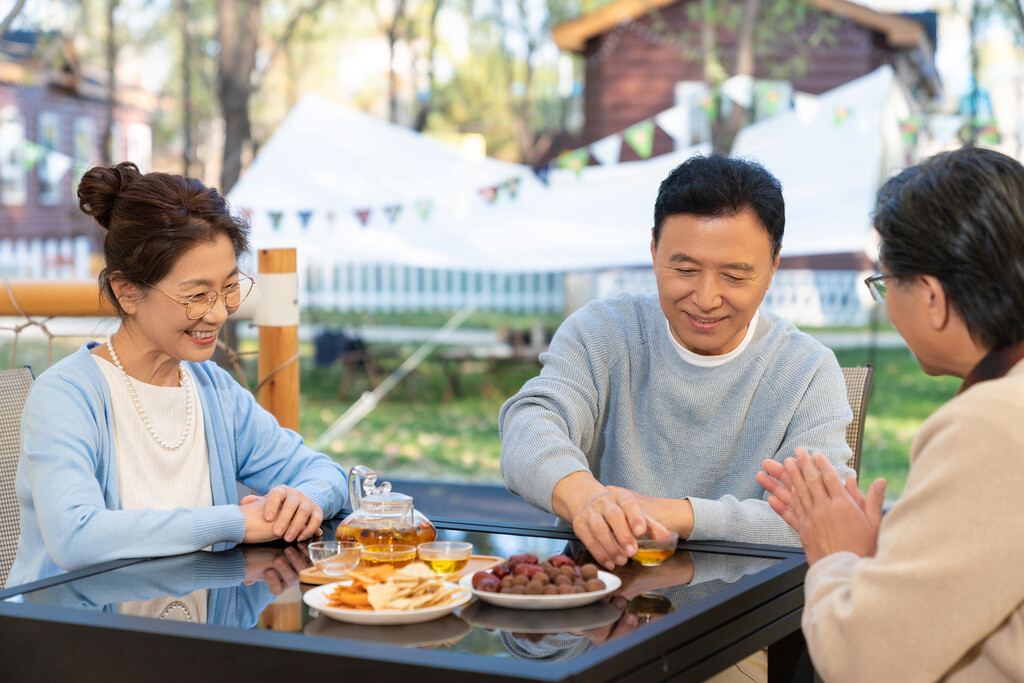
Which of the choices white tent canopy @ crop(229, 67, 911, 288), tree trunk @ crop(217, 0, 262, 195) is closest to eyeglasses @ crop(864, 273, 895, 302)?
white tent canopy @ crop(229, 67, 911, 288)

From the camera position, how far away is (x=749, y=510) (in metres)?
1.81

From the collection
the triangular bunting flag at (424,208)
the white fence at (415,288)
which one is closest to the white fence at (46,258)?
the white fence at (415,288)

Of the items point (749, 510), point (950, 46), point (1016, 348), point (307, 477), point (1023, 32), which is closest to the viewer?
point (1016, 348)

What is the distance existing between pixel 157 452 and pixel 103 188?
476 millimetres

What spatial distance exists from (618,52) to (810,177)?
276 inches

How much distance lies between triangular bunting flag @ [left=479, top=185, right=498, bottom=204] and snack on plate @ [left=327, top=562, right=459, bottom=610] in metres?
5.74

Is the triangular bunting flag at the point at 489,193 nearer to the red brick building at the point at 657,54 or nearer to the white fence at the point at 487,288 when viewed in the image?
the white fence at the point at 487,288

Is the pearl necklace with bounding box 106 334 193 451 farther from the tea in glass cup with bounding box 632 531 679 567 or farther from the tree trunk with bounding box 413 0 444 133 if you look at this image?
the tree trunk with bounding box 413 0 444 133

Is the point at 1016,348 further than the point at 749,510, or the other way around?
the point at 749,510

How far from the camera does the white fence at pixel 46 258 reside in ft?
37.9

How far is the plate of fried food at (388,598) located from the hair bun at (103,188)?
887mm

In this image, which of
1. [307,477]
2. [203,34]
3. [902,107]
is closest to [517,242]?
[902,107]

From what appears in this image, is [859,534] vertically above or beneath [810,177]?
beneath

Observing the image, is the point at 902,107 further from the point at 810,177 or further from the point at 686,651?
the point at 686,651
